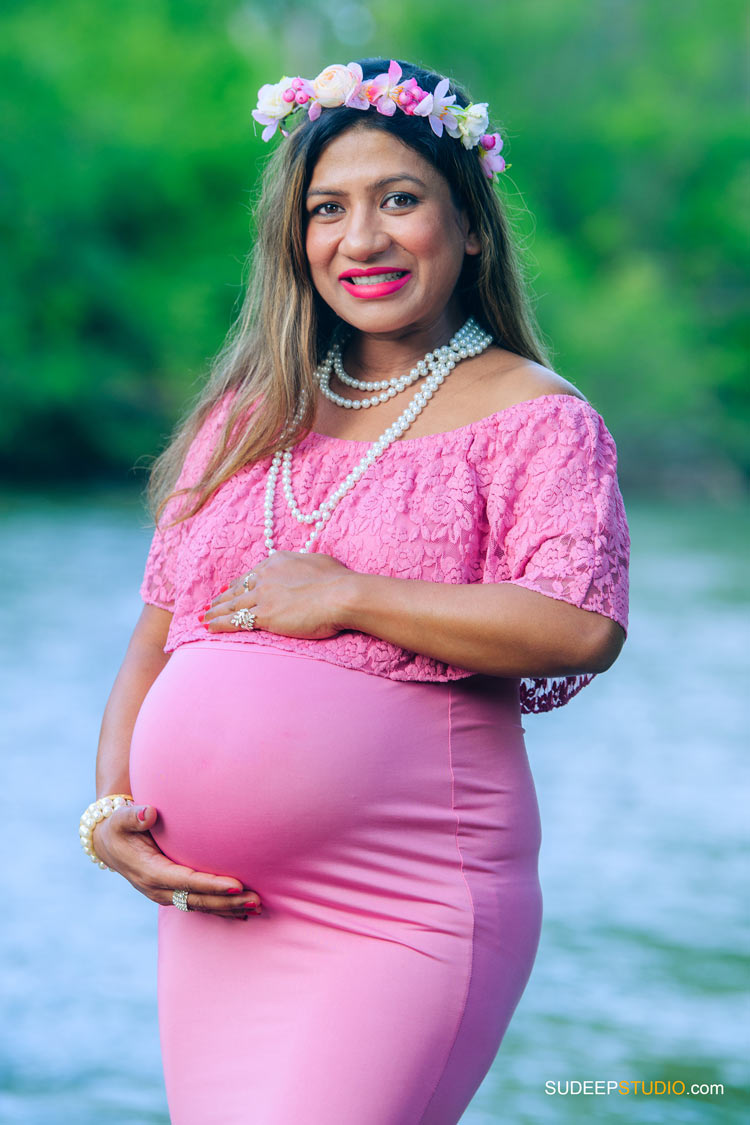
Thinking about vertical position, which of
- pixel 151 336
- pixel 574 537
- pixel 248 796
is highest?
pixel 151 336

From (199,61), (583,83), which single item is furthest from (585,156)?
(199,61)

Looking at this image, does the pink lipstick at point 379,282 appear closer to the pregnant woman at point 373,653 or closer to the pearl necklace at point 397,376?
the pregnant woman at point 373,653

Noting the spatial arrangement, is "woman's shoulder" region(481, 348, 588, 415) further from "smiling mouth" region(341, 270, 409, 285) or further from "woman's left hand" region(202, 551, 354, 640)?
"woman's left hand" region(202, 551, 354, 640)

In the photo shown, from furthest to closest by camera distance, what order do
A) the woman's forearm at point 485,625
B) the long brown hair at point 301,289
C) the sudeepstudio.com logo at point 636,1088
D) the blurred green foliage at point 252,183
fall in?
the blurred green foliage at point 252,183 < the sudeepstudio.com logo at point 636,1088 < the long brown hair at point 301,289 < the woman's forearm at point 485,625

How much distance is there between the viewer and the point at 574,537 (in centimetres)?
165

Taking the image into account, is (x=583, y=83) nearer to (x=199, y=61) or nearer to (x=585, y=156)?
(x=585, y=156)

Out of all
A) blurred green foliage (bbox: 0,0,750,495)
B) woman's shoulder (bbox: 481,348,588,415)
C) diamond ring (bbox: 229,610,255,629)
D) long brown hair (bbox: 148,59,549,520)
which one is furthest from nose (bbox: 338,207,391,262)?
blurred green foliage (bbox: 0,0,750,495)

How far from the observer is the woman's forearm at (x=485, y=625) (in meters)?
1.64

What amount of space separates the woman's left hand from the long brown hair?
0.65 feet

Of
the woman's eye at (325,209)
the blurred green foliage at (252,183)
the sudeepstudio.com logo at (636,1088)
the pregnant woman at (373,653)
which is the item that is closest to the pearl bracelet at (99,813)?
the pregnant woman at (373,653)

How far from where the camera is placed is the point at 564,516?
1.67 meters

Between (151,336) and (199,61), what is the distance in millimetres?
5512

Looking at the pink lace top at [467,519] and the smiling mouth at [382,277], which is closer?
the pink lace top at [467,519]

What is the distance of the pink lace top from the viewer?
1.66m
